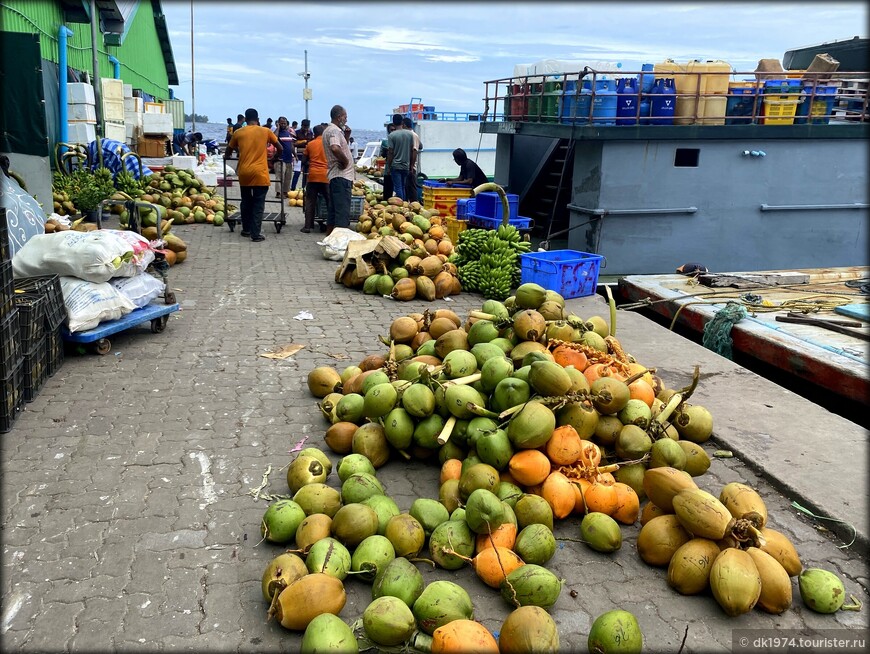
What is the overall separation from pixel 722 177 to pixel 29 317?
31.0 feet

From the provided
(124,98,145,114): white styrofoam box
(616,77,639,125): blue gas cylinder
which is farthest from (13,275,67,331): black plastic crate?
(124,98,145,114): white styrofoam box

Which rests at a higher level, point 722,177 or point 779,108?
point 779,108

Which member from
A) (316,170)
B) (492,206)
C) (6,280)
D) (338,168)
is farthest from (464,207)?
(6,280)

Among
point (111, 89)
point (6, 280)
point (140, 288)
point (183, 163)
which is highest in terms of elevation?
point (111, 89)

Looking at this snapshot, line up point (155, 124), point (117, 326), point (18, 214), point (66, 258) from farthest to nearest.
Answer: point (155, 124)
point (18, 214)
point (117, 326)
point (66, 258)

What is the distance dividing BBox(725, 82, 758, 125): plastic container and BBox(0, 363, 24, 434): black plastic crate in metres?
9.62

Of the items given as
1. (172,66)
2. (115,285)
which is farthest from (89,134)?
(172,66)

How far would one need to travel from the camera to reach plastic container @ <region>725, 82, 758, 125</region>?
9750 mm

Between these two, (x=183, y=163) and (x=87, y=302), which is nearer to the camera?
(x=87, y=302)

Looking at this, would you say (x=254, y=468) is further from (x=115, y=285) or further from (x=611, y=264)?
(x=611, y=264)

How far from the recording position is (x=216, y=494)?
366 centimetres

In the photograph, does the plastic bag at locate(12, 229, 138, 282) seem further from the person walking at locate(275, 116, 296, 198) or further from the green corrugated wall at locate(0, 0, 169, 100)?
the person walking at locate(275, 116, 296, 198)

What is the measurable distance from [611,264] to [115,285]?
7032mm

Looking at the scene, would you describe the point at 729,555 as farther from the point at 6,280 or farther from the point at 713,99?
the point at 713,99
